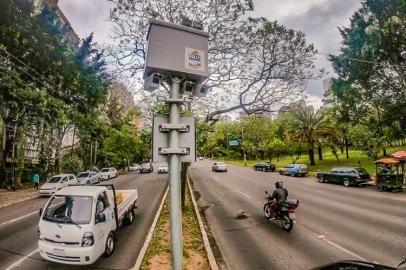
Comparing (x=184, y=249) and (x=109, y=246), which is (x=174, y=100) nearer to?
(x=109, y=246)

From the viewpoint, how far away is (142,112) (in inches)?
706

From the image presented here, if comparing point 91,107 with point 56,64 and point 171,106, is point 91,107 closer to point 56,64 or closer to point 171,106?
point 56,64

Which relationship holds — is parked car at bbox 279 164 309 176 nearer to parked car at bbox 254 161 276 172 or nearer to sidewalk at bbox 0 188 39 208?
parked car at bbox 254 161 276 172

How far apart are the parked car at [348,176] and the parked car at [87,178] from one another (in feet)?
76.6

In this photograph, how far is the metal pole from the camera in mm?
4207

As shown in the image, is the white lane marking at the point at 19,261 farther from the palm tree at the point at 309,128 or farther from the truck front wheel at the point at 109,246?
the palm tree at the point at 309,128

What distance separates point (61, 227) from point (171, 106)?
5620 millimetres

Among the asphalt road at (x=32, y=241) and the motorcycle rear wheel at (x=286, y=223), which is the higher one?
the motorcycle rear wheel at (x=286, y=223)

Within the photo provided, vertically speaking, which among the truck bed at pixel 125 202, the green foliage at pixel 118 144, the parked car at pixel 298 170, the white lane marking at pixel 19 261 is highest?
the green foliage at pixel 118 144

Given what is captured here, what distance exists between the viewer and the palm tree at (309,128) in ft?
152

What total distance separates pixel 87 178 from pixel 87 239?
83.3ft

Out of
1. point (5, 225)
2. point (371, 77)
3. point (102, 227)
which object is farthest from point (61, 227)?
point (371, 77)

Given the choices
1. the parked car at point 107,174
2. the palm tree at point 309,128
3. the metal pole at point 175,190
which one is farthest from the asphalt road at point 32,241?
the palm tree at point 309,128

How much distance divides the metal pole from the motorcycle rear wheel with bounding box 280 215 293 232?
347 inches
